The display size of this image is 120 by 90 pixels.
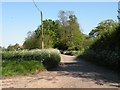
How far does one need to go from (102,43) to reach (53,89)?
63.8ft

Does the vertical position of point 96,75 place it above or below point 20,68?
below

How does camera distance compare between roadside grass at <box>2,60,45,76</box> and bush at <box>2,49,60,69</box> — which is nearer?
roadside grass at <box>2,60,45,76</box>

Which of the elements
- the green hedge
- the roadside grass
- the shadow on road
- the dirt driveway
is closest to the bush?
the green hedge

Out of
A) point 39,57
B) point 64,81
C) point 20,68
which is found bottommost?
point 64,81

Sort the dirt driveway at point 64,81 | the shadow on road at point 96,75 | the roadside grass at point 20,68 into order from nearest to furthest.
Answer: the dirt driveway at point 64,81 → the shadow on road at point 96,75 → the roadside grass at point 20,68

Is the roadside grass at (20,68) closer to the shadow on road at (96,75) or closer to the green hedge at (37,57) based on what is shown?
the shadow on road at (96,75)

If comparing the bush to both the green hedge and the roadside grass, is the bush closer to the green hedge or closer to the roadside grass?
the green hedge

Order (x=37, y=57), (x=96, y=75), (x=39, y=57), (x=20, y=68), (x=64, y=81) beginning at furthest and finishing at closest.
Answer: (x=37, y=57) → (x=39, y=57) → (x=20, y=68) → (x=96, y=75) → (x=64, y=81)

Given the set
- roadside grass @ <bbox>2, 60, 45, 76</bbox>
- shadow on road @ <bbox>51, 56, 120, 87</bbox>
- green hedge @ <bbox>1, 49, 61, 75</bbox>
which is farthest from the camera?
green hedge @ <bbox>1, 49, 61, 75</bbox>

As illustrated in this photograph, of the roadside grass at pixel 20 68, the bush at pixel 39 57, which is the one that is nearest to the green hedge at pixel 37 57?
the bush at pixel 39 57

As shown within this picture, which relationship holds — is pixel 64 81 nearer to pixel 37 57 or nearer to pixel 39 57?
pixel 39 57

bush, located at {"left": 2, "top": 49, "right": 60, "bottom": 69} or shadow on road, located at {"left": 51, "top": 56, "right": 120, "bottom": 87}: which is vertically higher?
bush, located at {"left": 2, "top": 49, "right": 60, "bottom": 69}

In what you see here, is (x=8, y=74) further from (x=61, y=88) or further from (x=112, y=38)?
(x=112, y=38)

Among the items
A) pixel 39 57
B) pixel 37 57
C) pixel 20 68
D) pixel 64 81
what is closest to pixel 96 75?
pixel 64 81
